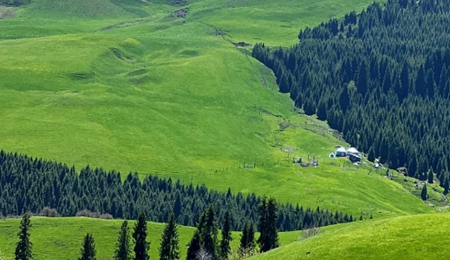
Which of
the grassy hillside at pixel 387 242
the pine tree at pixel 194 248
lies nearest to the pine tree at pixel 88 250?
the pine tree at pixel 194 248

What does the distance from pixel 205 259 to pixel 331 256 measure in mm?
60432

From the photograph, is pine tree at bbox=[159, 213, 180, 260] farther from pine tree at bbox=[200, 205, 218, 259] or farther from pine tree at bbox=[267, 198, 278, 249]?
pine tree at bbox=[267, 198, 278, 249]

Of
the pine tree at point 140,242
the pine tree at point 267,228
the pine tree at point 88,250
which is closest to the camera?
the pine tree at point 88,250

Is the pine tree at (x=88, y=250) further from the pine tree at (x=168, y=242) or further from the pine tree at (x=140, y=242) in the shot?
the pine tree at (x=168, y=242)

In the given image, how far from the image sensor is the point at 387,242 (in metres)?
111

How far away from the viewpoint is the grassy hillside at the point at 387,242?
106 m

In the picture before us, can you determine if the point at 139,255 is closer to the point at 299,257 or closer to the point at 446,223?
the point at 299,257

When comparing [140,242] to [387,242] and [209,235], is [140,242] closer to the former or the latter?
[209,235]

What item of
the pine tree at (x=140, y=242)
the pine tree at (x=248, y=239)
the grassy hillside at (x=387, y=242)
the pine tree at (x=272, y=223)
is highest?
the grassy hillside at (x=387, y=242)

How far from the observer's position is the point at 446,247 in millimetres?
104875

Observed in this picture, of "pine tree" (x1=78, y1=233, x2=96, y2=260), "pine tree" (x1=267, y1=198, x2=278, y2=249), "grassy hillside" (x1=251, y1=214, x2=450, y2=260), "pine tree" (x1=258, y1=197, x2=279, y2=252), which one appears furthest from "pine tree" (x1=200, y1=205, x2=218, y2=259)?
"grassy hillside" (x1=251, y1=214, x2=450, y2=260)

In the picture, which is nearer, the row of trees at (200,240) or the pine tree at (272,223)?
the row of trees at (200,240)

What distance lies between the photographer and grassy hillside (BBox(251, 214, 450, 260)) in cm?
10644

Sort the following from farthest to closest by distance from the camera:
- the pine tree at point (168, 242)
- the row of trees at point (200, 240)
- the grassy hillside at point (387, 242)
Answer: the pine tree at point (168, 242) < the row of trees at point (200, 240) < the grassy hillside at point (387, 242)
